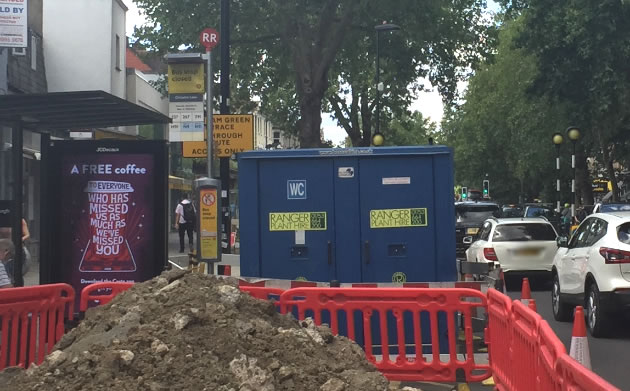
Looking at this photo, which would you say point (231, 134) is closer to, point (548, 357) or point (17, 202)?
point (17, 202)

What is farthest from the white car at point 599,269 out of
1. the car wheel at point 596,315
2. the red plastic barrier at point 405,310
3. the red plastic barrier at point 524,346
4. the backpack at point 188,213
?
the backpack at point 188,213

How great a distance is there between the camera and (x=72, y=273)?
952 centimetres

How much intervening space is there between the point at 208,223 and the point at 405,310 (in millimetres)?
3639

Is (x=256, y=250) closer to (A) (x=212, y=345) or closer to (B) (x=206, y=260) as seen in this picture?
(B) (x=206, y=260)

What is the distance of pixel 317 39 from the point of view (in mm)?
27078

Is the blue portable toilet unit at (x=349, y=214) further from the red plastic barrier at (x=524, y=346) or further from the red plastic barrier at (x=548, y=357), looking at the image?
the red plastic barrier at (x=548, y=357)

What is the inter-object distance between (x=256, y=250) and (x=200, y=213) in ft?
5.02

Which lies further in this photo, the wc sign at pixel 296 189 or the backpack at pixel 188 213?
the backpack at pixel 188 213

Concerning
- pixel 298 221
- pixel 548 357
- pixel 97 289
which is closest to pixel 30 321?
pixel 97 289

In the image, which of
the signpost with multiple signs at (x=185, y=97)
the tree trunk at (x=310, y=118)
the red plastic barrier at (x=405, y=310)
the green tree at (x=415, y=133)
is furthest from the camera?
the green tree at (x=415, y=133)

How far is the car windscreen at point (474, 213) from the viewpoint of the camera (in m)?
26.4

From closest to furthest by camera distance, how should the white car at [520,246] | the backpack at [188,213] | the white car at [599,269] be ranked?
the white car at [599,269]
the white car at [520,246]
the backpack at [188,213]

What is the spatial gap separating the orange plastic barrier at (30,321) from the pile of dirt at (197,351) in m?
1.18

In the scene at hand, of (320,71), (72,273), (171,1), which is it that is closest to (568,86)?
(320,71)
